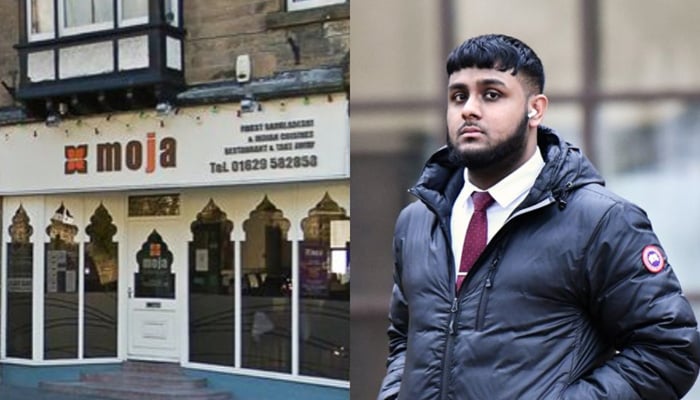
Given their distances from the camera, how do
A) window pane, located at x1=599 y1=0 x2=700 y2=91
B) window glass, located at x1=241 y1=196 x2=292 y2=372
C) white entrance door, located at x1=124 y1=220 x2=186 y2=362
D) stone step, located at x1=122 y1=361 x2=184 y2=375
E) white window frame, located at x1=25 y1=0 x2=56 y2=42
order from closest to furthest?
window pane, located at x1=599 y1=0 x2=700 y2=91 < window glass, located at x1=241 y1=196 x2=292 y2=372 < stone step, located at x1=122 y1=361 x2=184 y2=375 < white entrance door, located at x1=124 y1=220 x2=186 y2=362 < white window frame, located at x1=25 y1=0 x2=56 y2=42

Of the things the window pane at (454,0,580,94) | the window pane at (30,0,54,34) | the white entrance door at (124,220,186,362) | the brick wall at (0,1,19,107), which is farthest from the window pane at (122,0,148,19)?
the window pane at (454,0,580,94)

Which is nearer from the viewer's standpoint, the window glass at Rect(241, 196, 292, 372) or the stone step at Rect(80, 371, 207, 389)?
the window glass at Rect(241, 196, 292, 372)

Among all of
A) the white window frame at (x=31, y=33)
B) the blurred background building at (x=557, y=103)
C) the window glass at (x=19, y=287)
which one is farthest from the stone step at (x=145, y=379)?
the blurred background building at (x=557, y=103)

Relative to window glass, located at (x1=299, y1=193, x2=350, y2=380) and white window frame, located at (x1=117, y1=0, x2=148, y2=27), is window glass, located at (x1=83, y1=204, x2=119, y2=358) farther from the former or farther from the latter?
window glass, located at (x1=299, y1=193, x2=350, y2=380)

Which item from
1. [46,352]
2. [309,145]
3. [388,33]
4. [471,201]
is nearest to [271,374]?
[309,145]

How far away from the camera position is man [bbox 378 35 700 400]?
1729 mm

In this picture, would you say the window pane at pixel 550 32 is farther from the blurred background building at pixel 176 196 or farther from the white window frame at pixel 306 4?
the white window frame at pixel 306 4

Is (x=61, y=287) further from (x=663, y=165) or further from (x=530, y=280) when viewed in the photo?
(x=530, y=280)

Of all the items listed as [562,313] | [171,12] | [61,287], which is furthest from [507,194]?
[61,287]

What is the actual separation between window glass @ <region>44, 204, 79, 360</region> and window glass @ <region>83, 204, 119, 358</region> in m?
0.19

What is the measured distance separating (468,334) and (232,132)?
873 cm

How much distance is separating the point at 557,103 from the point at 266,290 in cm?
753

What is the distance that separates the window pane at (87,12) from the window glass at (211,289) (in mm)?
2632

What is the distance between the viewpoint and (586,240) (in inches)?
70.5
